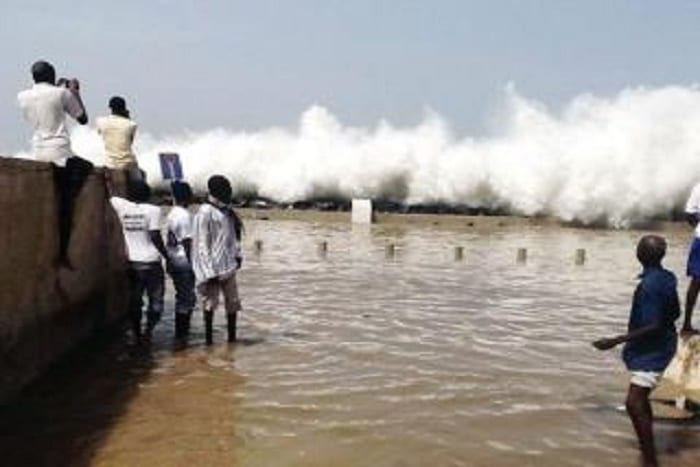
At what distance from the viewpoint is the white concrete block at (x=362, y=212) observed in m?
30.8

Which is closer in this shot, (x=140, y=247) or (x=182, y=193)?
(x=140, y=247)

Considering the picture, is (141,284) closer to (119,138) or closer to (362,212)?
(119,138)

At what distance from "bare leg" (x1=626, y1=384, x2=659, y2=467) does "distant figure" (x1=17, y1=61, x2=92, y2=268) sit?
4.91 meters

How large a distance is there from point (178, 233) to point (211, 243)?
57cm

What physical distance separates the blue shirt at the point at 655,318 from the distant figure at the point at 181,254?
4.83 metres

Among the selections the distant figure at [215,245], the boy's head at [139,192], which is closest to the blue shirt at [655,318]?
the distant figure at [215,245]

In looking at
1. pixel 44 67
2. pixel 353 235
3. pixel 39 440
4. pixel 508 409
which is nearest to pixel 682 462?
pixel 508 409

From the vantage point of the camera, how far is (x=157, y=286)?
9156mm

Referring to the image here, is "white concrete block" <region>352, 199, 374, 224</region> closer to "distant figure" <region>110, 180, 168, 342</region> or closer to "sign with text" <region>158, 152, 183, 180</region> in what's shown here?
"sign with text" <region>158, 152, 183, 180</region>

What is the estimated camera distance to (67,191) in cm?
830

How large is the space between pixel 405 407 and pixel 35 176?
3.44 meters

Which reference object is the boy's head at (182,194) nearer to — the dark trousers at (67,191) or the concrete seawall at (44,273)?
the concrete seawall at (44,273)

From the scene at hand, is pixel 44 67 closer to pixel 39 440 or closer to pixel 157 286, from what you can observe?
pixel 157 286

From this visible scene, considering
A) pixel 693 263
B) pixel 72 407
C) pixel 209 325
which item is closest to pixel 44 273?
pixel 72 407
